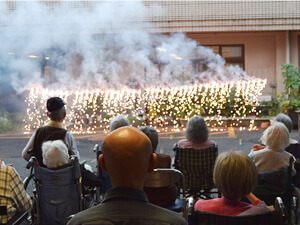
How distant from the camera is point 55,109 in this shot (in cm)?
473

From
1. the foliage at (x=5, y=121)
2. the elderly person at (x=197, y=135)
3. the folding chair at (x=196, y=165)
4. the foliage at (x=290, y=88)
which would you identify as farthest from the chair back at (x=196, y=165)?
the foliage at (x=290, y=88)

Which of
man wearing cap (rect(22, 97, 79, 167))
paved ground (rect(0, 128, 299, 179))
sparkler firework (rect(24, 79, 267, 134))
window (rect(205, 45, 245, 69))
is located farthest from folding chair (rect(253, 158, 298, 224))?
window (rect(205, 45, 245, 69))

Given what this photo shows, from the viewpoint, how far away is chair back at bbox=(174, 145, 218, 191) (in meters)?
4.70

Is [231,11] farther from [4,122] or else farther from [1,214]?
[1,214]

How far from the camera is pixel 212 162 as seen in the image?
15.6 feet

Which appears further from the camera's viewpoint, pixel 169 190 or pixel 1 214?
pixel 169 190

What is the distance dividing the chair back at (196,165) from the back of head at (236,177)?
2119 mm

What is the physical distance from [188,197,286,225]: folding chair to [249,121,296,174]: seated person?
165cm

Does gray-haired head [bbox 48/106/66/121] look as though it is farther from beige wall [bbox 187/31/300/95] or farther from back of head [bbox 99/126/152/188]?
beige wall [bbox 187/31/300/95]

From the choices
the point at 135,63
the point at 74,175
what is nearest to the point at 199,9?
the point at 135,63

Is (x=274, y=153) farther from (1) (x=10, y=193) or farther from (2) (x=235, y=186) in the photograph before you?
(1) (x=10, y=193)

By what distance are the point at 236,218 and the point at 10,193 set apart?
79.8 inches

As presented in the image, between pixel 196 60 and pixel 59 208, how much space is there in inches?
308

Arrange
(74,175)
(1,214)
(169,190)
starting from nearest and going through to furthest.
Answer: (1,214), (169,190), (74,175)
